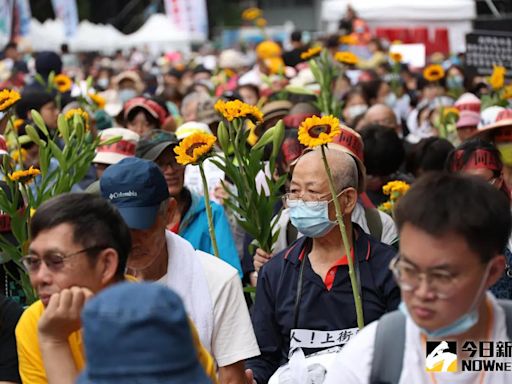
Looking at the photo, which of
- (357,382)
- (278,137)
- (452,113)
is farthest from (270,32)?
(357,382)

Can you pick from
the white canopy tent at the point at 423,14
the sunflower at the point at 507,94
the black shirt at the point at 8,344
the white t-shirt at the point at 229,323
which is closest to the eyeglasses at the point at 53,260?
the black shirt at the point at 8,344

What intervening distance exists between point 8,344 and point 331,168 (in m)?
1.59

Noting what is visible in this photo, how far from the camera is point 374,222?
17.5ft

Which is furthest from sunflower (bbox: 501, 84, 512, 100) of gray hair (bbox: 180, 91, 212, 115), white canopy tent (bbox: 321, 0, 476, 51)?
white canopy tent (bbox: 321, 0, 476, 51)

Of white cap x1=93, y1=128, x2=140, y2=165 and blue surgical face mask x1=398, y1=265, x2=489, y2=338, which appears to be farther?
white cap x1=93, y1=128, x2=140, y2=165

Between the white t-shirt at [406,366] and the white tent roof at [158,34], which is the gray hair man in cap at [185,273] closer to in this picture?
the white t-shirt at [406,366]

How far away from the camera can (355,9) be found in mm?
24359

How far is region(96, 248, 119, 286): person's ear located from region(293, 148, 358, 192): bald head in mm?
1536

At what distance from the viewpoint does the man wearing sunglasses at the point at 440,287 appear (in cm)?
271

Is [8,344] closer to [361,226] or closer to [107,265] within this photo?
[107,265]

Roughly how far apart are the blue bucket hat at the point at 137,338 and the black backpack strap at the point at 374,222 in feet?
10.6

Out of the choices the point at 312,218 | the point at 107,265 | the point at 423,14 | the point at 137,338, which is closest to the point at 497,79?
the point at 312,218

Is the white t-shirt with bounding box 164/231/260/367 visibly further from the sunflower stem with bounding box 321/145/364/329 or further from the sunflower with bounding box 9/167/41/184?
the sunflower with bounding box 9/167/41/184

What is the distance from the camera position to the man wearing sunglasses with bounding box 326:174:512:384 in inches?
107
